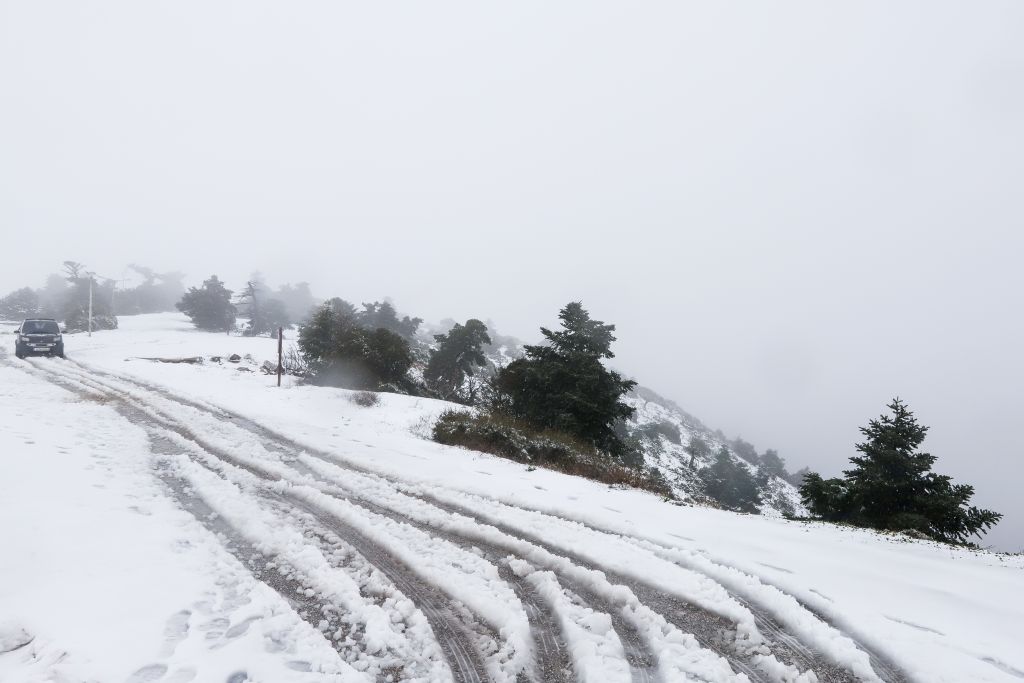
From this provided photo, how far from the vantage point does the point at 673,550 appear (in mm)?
4773

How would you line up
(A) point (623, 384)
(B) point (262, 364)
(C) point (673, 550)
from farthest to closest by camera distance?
(B) point (262, 364)
(A) point (623, 384)
(C) point (673, 550)

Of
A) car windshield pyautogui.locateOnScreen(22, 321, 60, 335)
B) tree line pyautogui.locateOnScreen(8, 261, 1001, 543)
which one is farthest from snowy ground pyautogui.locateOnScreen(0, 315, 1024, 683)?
car windshield pyautogui.locateOnScreen(22, 321, 60, 335)

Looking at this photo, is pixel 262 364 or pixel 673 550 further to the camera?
pixel 262 364

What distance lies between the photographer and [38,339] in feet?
70.9

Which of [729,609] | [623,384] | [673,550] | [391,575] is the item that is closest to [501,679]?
[391,575]

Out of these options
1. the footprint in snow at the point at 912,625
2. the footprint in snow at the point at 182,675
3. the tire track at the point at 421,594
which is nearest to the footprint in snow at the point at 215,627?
the footprint in snow at the point at 182,675

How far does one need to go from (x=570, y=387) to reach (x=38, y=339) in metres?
24.8

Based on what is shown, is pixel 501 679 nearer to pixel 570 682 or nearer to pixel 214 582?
pixel 570 682

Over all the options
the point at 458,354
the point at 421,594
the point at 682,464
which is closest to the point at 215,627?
the point at 421,594

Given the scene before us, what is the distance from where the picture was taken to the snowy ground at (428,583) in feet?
8.63

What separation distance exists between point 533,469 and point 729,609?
5.76 metres

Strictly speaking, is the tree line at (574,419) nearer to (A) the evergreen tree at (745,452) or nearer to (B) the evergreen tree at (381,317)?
(B) the evergreen tree at (381,317)

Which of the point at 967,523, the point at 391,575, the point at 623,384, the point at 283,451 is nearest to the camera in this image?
the point at 391,575

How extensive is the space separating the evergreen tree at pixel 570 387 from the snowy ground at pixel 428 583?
36.0 feet
